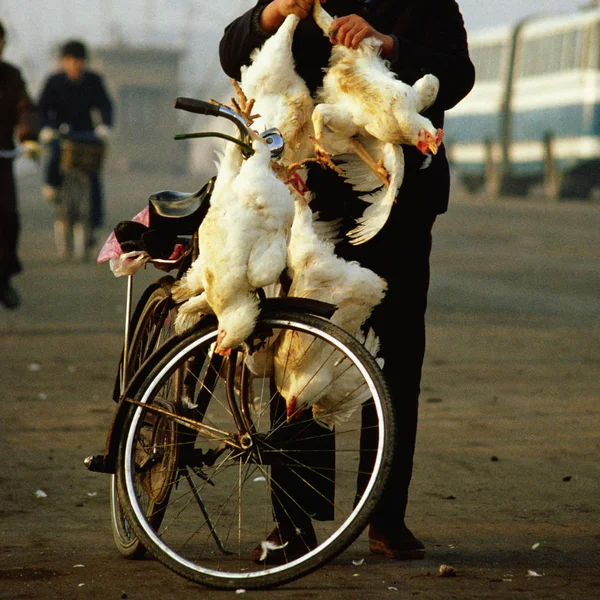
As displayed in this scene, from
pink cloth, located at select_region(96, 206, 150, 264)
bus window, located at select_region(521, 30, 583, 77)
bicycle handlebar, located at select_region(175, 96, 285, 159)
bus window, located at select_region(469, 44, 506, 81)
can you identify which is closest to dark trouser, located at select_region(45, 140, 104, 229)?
pink cloth, located at select_region(96, 206, 150, 264)

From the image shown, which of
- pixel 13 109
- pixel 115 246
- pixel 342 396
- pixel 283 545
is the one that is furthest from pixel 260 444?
pixel 13 109

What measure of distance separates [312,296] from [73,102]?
12073mm

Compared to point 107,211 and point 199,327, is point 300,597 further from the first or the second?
point 107,211

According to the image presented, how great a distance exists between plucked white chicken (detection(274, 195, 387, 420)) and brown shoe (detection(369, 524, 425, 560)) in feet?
1.92

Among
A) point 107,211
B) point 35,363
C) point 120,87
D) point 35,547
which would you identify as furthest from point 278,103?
point 120,87

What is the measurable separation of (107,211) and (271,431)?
23020 mm

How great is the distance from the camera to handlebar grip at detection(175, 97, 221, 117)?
3.79 meters

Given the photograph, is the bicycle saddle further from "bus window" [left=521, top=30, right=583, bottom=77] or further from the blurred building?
the blurred building

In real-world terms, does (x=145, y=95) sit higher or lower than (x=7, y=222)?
lower

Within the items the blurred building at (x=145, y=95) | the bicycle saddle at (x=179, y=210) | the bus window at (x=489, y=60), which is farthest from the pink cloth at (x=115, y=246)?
the blurred building at (x=145, y=95)

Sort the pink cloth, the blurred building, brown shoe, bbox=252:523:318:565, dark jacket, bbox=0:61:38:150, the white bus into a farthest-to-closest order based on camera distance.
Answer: the blurred building
the white bus
dark jacket, bbox=0:61:38:150
the pink cloth
brown shoe, bbox=252:523:318:565

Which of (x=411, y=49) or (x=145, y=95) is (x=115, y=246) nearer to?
(x=411, y=49)

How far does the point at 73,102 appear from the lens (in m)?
15.6

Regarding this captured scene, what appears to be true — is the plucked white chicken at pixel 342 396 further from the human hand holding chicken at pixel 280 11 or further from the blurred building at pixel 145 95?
the blurred building at pixel 145 95
